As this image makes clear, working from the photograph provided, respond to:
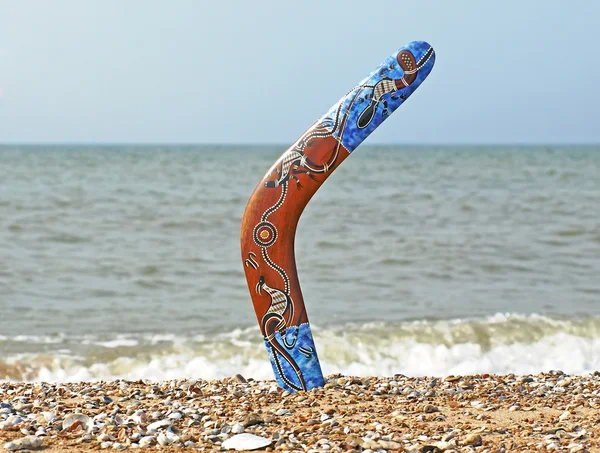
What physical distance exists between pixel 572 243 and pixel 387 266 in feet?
11.4

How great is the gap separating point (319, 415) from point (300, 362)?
0.60 metres

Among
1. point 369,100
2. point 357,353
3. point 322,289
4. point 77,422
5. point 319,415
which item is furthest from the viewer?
point 322,289

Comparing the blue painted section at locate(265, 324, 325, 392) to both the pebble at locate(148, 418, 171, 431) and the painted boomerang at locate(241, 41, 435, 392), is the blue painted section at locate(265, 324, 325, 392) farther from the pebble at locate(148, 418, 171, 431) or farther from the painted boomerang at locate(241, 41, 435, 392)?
the pebble at locate(148, 418, 171, 431)

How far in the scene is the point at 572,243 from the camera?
11766mm

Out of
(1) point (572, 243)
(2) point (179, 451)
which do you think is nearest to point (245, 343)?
(2) point (179, 451)

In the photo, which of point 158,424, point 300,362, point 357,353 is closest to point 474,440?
point 300,362

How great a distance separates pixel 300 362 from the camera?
14.6 ft

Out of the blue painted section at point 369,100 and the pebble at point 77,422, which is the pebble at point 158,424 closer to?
the pebble at point 77,422

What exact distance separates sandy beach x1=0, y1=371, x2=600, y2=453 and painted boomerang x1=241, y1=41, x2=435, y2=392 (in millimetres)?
507

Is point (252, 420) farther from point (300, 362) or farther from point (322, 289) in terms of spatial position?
point (322, 289)

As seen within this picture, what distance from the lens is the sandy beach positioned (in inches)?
136

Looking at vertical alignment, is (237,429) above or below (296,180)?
below

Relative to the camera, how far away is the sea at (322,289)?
21.4 ft

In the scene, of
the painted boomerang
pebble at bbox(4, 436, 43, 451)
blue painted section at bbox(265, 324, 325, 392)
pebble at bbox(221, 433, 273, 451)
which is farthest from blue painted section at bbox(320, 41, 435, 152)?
pebble at bbox(4, 436, 43, 451)
